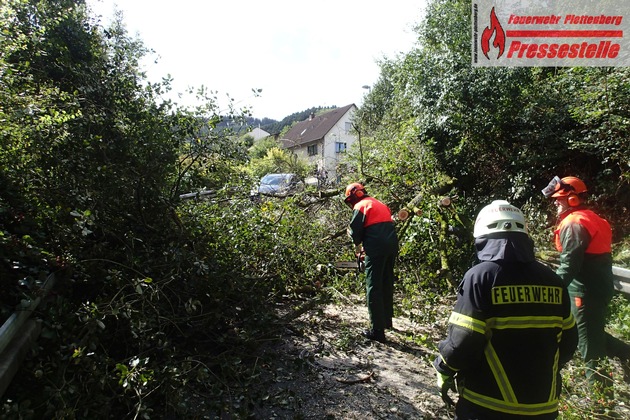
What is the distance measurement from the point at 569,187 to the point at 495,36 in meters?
5.57

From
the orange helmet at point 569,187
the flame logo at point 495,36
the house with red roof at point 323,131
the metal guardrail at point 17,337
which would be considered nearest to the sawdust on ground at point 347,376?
the metal guardrail at point 17,337

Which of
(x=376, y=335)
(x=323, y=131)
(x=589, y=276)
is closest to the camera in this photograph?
(x=589, y=276)

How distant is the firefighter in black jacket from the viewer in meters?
1.54

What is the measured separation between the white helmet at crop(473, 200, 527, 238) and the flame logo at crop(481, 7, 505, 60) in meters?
6.61

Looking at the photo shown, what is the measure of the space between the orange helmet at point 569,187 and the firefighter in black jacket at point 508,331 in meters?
1.86

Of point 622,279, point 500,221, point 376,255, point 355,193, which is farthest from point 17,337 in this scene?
point 622,279

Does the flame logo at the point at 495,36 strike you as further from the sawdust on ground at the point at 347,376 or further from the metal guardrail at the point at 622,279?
the sawdust on ground at the point at 347,376

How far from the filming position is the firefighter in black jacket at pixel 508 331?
1.54 m

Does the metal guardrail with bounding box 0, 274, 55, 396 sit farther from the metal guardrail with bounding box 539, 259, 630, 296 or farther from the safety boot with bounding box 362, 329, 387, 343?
the metal guardrail with bounding box 539, 259, 630, 296

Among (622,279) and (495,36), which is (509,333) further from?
(495,36)

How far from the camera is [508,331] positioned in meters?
1.54

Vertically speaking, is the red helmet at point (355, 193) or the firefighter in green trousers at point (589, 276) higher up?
the red helmet at point (355, 193)

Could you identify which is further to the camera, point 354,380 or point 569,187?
point 354,380

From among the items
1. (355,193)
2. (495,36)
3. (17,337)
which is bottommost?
(17,337)
